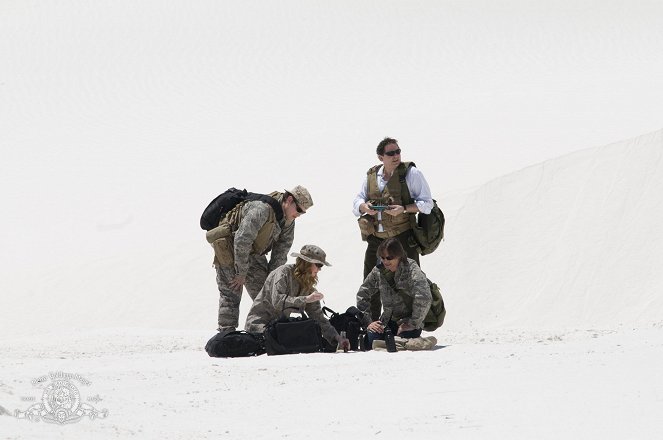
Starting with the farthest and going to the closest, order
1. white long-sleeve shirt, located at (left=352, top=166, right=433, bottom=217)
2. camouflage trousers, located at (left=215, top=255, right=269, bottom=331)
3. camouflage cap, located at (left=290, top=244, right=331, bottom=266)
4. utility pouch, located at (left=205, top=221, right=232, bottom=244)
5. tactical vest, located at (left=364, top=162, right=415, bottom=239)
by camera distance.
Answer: camouflage trousers, located at (left=215, top=255, right=269, bottom=331), utility pouch, located at (left=205, top=221, right=232, bottom=244), tactical vest, located at (left=364, top=162, right=415, bottom=239), white long-sleeve shirt, located at (left=352, top=166, right=433, bottom=217), camouflage cap, located at (left=290, top=244, right=331, bottom=266)

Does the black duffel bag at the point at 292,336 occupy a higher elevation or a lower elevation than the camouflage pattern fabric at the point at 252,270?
lower

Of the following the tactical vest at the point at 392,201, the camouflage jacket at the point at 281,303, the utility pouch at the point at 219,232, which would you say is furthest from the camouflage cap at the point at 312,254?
the utility pouch at the point at 219,232

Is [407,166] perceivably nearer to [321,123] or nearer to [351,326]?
[351,326]

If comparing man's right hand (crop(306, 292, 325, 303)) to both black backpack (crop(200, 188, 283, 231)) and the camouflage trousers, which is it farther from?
black backpack (crop(200, 188, 283, 231))

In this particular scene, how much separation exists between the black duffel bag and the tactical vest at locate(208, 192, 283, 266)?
71cm

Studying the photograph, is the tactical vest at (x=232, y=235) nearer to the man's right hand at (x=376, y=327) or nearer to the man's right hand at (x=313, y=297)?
the man's right hand at (x=313, y=297)

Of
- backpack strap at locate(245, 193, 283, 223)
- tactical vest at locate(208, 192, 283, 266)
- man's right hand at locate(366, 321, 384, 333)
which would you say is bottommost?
man's right hand at locate(366, 321, 384, 333)

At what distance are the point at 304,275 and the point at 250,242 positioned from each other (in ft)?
1.71

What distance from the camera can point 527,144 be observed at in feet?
64.0

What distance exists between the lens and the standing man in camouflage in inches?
296

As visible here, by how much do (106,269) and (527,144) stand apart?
816 centimetres

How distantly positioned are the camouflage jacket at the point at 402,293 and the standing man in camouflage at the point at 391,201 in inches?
8.9

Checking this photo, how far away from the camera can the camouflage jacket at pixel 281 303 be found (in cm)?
725

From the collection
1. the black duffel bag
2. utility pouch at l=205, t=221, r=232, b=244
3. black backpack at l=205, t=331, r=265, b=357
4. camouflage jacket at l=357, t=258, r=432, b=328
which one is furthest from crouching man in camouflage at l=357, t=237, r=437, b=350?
utility pouch at l=205, t=221, r=232, b=244
